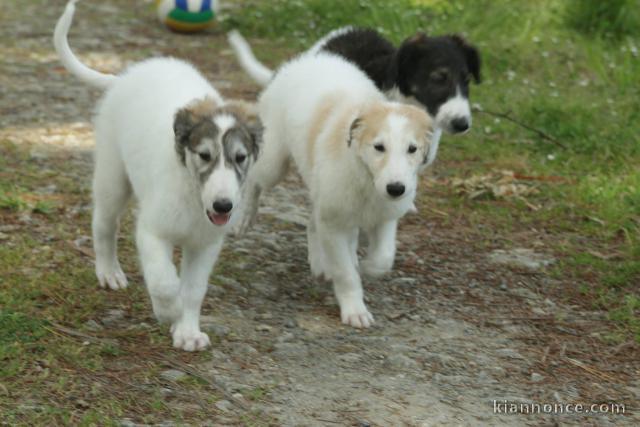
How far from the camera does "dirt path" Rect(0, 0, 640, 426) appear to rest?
173 inches

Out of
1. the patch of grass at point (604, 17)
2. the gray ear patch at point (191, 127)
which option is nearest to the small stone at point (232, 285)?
the gray ear patch at point (191, 127)

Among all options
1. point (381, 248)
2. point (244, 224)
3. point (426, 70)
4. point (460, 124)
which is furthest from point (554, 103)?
point (381, 248)

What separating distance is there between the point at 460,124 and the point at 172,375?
2642mm

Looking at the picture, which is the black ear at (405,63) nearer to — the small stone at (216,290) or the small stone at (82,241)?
the small stone at (216,290)

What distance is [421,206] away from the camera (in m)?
7.43

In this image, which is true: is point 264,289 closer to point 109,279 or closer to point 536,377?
point 109,279

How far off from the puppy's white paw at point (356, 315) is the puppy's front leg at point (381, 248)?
0.25 metres

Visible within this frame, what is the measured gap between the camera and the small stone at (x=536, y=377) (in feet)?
15.6

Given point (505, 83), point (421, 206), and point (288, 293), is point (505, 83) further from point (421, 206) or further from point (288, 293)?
point (288, 293)

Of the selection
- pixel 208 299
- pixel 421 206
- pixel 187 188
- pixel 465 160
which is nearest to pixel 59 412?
pixel 187 188

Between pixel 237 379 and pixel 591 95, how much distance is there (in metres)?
6.35

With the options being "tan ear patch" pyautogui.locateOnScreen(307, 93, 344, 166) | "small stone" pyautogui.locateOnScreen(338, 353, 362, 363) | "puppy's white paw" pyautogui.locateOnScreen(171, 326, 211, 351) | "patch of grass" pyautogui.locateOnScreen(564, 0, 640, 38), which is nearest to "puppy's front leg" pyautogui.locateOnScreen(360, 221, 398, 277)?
"tan ear patch" pyautogui.locateOnScreen(307, 93, 344, 166)

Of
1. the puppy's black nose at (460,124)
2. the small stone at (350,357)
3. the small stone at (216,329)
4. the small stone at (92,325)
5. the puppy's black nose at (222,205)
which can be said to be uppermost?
the puppy's black nose at (222,205)

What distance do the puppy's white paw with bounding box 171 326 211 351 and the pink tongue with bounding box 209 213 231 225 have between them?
0.62m
